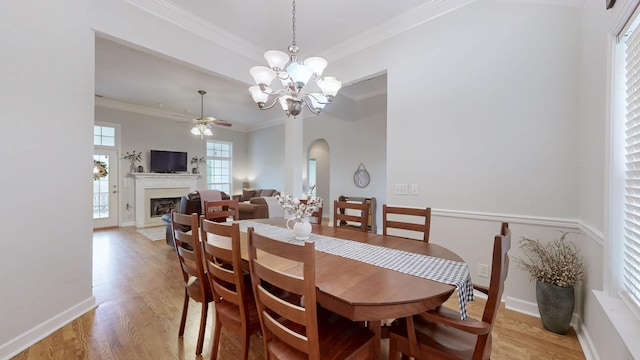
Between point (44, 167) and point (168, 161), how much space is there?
210 inches

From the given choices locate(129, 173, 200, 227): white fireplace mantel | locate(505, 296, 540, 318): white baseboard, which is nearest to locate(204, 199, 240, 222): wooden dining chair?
locate(505, 296, 540, 318): white baseboard

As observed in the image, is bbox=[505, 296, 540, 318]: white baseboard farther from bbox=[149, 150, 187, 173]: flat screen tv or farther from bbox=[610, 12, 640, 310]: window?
bbox=[149, 150, 187, 173]: flat screen tv

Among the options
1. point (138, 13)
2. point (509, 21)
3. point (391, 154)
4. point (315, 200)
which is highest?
point (138, 13)

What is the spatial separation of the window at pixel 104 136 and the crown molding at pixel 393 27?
224 inches

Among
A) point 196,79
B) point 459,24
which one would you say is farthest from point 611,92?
point 196,79

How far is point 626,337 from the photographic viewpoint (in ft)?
3.72

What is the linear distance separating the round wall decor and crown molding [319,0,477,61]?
3.16m

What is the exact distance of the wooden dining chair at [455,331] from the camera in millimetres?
995

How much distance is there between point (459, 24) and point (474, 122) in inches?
40.2

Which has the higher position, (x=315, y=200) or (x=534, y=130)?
(x=534, y=130)

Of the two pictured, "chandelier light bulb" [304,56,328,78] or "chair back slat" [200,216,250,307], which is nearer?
"chair back slat" [200,216,250,307]

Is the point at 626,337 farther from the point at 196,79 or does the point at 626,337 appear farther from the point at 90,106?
the point at 196,79

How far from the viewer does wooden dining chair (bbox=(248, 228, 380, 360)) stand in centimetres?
Answer: 94

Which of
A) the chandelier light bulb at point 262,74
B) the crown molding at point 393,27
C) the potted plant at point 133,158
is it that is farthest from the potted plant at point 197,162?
the chandelier light bulb at point 262,74
